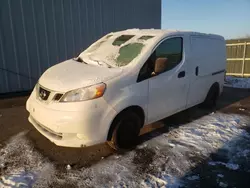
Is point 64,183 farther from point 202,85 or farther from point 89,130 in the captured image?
point 202,85

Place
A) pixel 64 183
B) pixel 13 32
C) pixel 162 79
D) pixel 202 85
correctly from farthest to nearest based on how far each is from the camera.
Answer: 1. pixel 13 32
2. pixel 202 85
3. pixel 162 79
4. pixel 64 183

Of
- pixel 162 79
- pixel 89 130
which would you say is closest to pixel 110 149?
pixel 89 130

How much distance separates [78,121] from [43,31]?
5.36 metres

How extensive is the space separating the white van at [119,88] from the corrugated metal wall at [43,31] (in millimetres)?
3580

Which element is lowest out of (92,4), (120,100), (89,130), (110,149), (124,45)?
(110,149)

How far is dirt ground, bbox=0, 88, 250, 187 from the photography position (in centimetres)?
316

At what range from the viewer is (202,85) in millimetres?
4691

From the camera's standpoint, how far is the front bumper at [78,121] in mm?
2713

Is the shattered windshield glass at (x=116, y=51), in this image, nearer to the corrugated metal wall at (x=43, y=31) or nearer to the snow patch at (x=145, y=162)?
the snow patch at (x=145, y=162)

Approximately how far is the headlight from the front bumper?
6 cm

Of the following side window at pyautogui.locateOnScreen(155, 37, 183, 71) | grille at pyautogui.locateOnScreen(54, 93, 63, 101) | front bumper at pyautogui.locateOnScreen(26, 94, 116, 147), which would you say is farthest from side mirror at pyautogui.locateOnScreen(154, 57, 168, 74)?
grille at pyautogui.locateOnScreen(54, 93, 63, 101)

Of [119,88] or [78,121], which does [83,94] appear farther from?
[119,88]

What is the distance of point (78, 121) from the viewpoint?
2.70 m

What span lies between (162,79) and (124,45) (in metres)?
0.88
